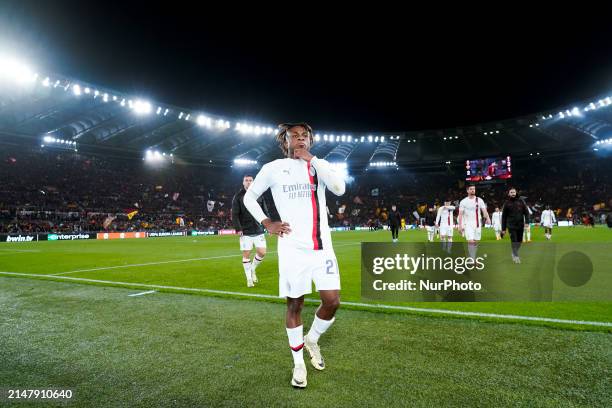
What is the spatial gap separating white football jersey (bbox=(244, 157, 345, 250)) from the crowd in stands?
25.4 metres

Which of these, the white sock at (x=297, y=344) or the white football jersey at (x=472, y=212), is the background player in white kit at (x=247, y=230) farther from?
the white football jersey at (x=472, y=212)

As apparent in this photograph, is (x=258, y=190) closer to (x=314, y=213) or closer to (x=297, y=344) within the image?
(x=314, y=213)

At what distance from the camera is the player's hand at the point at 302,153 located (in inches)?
132

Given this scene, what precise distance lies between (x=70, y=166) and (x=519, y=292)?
50037 millimetres

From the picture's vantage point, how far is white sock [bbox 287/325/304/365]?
329cm

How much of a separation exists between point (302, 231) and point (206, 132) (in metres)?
50.1

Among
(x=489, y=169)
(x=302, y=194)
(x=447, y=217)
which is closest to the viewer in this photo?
(x=302, y=194)

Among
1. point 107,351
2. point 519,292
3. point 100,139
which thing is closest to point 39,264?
point 107,351

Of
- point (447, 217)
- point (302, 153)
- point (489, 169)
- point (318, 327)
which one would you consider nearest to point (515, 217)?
point (447, 217)

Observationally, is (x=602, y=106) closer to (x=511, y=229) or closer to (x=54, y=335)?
(x=511, y=229)

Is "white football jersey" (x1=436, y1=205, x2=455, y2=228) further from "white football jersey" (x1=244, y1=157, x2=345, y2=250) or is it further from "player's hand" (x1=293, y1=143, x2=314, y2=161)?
"player's hand" (x1=293, y1=143, x2=314, y2=161)

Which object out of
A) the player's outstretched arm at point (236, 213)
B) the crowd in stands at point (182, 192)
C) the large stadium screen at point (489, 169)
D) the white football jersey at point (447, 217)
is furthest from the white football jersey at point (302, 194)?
the large stadium screen at point (489, 169)

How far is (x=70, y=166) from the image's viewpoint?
44.7 m

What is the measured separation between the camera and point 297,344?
11.1 feet
